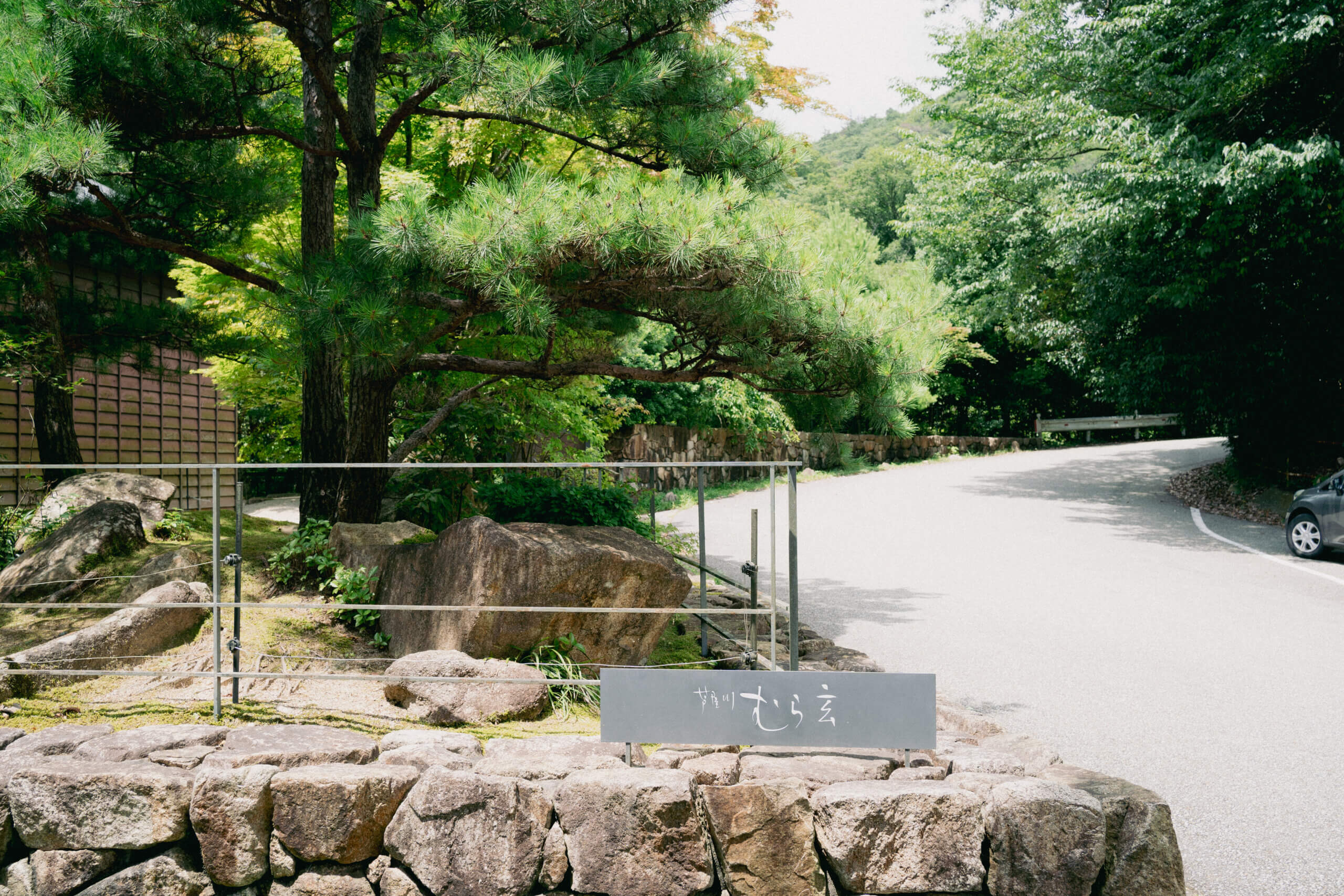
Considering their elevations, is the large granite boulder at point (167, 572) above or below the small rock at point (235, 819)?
above

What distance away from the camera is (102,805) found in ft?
10.3

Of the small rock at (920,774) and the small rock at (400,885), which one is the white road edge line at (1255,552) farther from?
the small rock at (400,885)

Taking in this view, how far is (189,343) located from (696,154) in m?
5.73

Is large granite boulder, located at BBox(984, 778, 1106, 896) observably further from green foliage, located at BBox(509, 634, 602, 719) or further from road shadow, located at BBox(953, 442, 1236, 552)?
road shadow, located at BBox(953, 442, 1236, 552)

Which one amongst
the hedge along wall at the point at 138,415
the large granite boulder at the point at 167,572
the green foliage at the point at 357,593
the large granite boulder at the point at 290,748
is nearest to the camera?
the large granite boulder at the point at 290,748

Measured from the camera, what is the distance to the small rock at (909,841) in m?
2.96

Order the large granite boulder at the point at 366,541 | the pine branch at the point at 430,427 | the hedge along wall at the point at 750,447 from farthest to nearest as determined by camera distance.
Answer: the hedge along wall at the point at 750,447 → the pine branch at the point at 430,427 → the large granite boulder at the point at 366,541

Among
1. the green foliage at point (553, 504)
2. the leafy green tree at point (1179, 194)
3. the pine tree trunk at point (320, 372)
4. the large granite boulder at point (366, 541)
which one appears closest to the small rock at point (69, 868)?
the large granite boulder at point (366, 541)

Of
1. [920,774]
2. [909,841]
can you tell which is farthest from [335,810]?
[920,774]

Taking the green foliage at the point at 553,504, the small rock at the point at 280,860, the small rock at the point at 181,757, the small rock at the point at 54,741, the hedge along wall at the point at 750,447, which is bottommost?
the small rock at the point at 280,860

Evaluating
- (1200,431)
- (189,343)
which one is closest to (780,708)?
(189,343)

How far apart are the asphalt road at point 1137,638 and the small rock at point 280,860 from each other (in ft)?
10.5

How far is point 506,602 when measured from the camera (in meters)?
4.47

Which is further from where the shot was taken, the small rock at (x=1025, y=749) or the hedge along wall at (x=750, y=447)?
the hedge along wall at (x=750, y=447)
